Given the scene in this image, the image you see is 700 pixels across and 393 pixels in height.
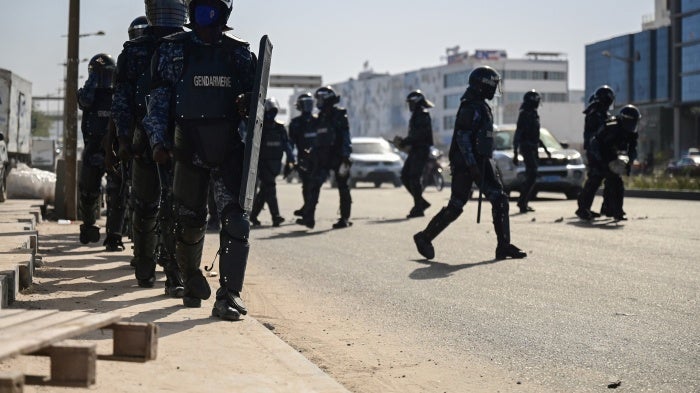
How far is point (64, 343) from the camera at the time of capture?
395 centimetres

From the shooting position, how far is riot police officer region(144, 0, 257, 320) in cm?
700

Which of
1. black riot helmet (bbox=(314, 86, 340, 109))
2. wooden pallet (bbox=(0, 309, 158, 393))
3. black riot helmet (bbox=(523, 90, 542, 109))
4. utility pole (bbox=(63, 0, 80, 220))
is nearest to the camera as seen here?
wooden pallet (bbox=(0, 309, 158, 393))

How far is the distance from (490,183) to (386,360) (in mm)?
5953

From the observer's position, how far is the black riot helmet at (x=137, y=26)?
10.3 metres

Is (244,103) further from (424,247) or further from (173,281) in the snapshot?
(424,247)

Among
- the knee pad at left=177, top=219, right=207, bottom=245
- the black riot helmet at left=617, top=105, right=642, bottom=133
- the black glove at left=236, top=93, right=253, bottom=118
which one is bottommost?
the knee pad at left=177, top=219, right=207, bottom=245

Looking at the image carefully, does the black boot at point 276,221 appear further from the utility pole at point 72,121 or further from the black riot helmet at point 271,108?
the utility pole at point 72,121

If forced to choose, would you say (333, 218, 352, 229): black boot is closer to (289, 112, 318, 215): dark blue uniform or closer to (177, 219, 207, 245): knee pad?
(289, 112, 318, 215): dark blue uniform

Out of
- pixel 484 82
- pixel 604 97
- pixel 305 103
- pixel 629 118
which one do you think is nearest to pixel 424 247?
pixel 484 82

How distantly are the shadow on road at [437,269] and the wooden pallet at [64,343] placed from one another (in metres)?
6.03

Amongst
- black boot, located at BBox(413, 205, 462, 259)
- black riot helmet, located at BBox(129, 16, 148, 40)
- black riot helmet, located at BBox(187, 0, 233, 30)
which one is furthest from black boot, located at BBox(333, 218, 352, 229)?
black riot helmet, located at BBox(187, 0, 233, 30)

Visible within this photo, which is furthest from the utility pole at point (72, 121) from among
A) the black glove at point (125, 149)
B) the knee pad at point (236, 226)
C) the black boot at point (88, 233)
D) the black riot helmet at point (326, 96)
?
the knee pad at point (236, 226)

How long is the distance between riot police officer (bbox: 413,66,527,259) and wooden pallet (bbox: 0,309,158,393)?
302 inches

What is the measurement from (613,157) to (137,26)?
9.41 metres
